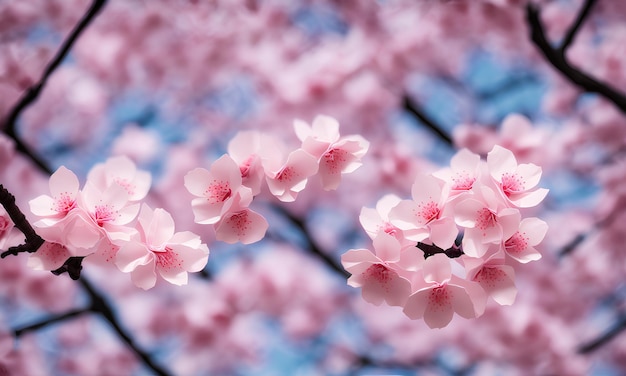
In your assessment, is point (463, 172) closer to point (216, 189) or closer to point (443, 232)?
point (443, 232)

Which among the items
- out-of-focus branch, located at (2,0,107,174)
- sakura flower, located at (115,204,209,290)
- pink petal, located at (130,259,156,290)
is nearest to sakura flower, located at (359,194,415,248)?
sakura flower, located at (115,204,209,290)

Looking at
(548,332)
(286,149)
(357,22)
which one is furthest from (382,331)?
(286,149)

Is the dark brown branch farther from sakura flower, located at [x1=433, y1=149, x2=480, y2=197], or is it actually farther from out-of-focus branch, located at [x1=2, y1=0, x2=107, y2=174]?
out-of-focus branch, located at [x1=2, y1=0, x2=107, y2=174]

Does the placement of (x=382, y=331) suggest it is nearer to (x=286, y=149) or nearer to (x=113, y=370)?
(x=113, y=370)

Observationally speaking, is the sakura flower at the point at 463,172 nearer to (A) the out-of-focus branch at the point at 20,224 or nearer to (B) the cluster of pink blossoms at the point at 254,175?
(B) the cluster of pink blossoms at the point at 254,175

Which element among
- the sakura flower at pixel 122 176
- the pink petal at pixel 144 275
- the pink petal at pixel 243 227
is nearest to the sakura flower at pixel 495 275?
the pink petal at pixel 243 227

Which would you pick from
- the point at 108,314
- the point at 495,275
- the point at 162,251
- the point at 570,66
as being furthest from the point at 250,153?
the point at 108,314
